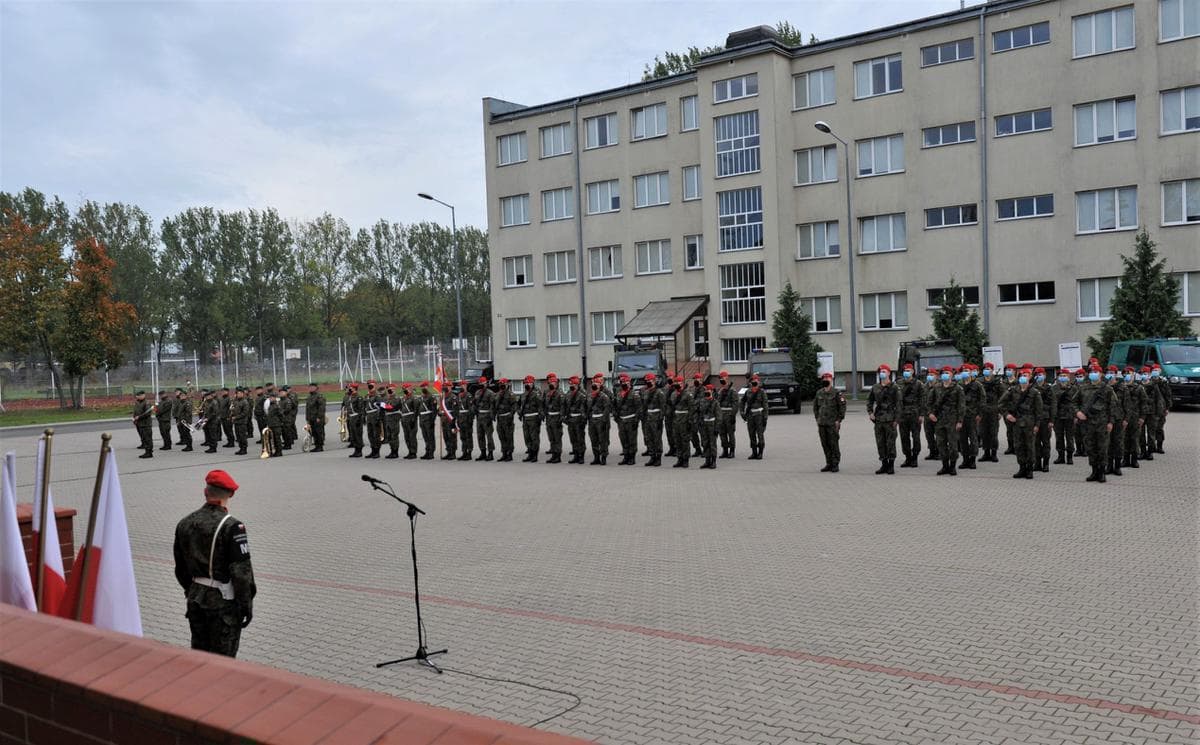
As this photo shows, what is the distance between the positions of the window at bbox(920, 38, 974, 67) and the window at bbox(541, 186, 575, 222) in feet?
59.0

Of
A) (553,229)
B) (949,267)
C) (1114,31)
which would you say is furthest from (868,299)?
(553,229)

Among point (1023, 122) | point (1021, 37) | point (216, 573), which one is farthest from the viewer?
point (1023, 122)

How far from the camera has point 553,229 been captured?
4944cm

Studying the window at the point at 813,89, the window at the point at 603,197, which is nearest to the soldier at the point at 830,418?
the window at the point at 813,89

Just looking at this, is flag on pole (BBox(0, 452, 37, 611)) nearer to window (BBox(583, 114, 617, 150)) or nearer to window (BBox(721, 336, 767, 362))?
window (BBox(721, 336, 767, 362))

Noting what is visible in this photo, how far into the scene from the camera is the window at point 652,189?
151 ft

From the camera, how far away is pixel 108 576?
5289mm

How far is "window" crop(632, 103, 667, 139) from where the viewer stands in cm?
4588

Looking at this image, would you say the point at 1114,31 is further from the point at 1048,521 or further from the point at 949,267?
the point at 1048,521

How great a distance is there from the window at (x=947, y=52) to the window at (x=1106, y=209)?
22.8ft

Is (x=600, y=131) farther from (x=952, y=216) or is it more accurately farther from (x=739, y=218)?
(x=952, y=216)

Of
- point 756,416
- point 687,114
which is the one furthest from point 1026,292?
point 756,416

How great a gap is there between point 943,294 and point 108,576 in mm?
35346

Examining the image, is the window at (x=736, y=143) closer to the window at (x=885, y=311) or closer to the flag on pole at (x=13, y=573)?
the window at (x=885, y=311)
